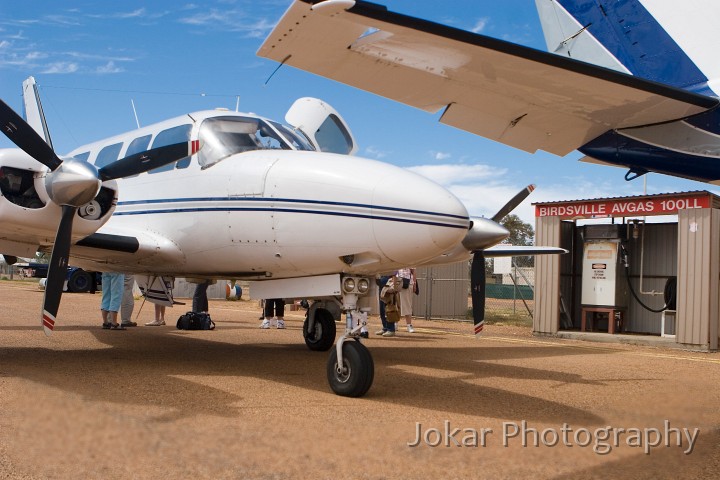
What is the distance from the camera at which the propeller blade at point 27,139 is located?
6848mm

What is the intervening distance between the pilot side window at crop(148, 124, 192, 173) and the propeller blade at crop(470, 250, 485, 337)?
169 inches

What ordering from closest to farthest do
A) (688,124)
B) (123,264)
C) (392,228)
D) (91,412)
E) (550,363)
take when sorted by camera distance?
(688,124) → (91,412) → (392,228) → (123,264) → (550,363)

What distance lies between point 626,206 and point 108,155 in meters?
11.8

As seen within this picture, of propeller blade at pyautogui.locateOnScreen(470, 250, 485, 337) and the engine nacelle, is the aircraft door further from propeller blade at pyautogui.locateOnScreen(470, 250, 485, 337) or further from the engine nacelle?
the engine nacelle

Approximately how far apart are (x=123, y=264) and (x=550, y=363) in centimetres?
691

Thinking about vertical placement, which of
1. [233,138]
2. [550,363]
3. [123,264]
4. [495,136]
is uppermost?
[233,138]

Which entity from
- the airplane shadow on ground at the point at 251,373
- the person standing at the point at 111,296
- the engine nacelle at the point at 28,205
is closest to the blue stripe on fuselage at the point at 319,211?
the engine nacelle at the point at 28,205

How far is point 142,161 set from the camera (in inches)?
293

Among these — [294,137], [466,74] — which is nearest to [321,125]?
[294,137]

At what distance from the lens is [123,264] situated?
937 centimetres

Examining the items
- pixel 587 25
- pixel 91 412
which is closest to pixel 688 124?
pixel 587 25

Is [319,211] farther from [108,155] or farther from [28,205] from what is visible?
[108,155]

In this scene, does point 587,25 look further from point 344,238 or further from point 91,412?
point 91,412

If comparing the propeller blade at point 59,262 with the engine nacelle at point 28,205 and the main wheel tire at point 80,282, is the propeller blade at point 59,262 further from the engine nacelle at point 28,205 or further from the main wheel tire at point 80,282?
the main wheel tire at point 80,282
